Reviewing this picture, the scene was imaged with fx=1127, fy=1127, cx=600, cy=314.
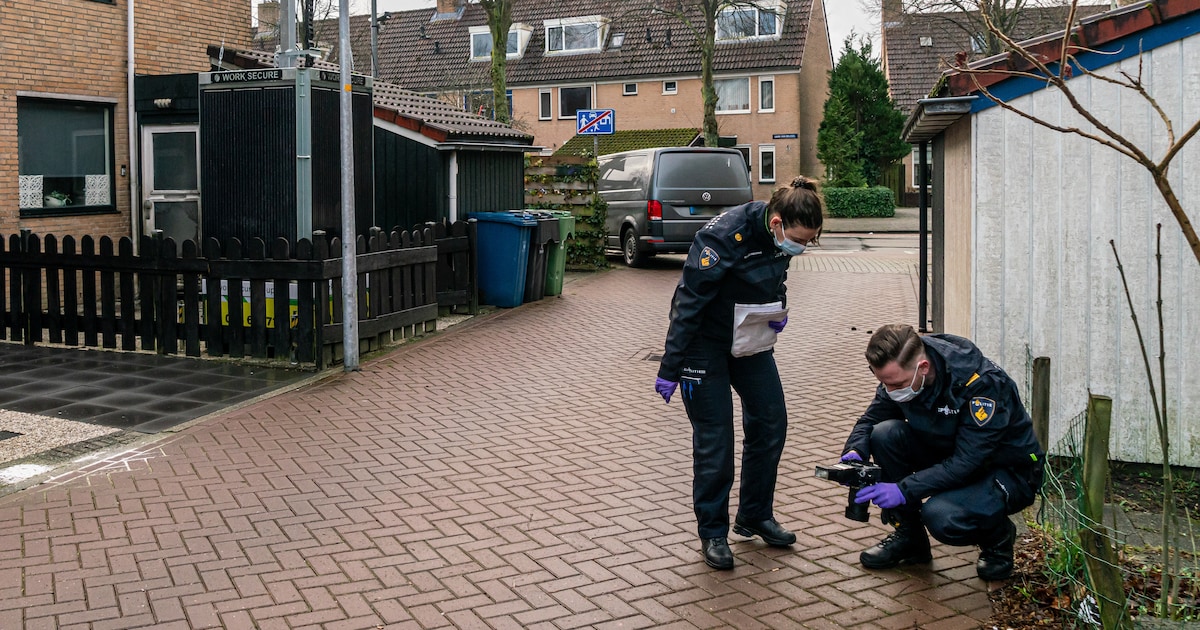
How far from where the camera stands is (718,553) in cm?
505

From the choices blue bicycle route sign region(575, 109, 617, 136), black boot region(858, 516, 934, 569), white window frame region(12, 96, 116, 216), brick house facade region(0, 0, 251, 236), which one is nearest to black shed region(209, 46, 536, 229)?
brick house facade region(0, 0, 251, 236)

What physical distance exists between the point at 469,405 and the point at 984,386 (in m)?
4.66

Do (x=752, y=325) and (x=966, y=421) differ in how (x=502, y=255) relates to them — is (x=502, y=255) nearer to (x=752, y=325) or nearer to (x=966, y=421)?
(x=752, y=325)

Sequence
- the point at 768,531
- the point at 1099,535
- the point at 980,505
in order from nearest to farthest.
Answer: the point at 1099,535
the point at 980,505
the point at 768,531

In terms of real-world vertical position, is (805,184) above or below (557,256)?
above

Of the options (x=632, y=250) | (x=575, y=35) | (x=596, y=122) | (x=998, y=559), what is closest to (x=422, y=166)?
(x=632, y=250)

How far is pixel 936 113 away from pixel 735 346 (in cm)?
302

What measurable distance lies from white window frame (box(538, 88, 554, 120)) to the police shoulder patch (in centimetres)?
4310

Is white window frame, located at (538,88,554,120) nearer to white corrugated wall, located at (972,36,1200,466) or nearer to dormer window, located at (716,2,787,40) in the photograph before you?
dormer window, located at (716,2,787,40)

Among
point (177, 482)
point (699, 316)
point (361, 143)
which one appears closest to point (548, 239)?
point (361, 143)

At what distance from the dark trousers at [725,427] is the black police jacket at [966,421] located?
0.70 m

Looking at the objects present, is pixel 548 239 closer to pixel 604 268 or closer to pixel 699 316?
pixel 604 268

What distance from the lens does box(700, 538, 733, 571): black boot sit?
5023mm

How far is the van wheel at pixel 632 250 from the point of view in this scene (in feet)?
61.8
